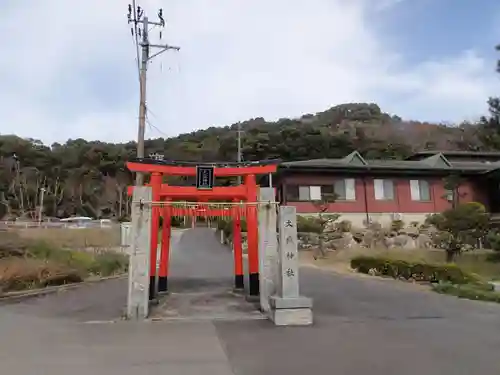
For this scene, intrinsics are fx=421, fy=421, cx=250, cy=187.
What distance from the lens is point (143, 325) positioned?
798cm

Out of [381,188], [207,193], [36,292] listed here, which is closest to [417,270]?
[207,193]

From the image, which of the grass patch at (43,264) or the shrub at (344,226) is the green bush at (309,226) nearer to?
the shrub at (344,226)

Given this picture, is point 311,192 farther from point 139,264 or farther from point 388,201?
point 139,264

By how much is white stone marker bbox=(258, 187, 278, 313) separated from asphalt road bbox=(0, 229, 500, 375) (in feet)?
3.77

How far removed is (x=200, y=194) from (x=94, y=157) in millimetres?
45526

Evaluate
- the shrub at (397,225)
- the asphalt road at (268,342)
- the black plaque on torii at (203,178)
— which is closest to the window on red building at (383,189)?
the shrub at (397,225)

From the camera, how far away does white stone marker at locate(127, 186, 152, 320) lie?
8523 millimetres

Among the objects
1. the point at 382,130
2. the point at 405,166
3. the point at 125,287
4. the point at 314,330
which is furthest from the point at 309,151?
the point at 314,330

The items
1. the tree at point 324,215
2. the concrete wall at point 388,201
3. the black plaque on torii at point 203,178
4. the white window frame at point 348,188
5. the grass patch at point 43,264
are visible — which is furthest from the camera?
the white window frame at point 348,188

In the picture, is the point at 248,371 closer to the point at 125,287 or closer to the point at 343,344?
the point at 343,344

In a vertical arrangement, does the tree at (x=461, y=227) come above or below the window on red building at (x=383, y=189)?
below

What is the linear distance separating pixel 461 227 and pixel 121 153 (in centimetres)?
4337

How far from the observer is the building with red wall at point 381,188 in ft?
84.7

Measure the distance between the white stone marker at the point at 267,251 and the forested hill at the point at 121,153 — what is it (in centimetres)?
3558
